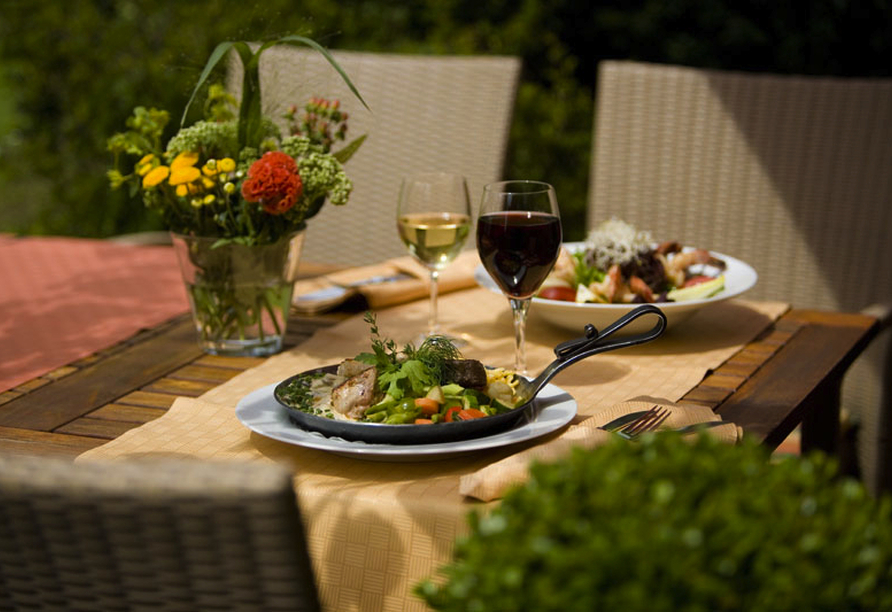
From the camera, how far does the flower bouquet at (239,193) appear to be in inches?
56.7

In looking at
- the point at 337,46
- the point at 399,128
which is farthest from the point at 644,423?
the point at 337,46

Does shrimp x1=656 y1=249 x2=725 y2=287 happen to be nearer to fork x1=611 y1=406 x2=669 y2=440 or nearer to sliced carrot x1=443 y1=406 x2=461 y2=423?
fork x1=611 y1=406 x2=669 y2=440

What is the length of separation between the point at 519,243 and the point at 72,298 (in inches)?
35.1

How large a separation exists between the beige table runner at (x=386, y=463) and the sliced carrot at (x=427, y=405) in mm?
53

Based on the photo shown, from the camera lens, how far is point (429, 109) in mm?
2604

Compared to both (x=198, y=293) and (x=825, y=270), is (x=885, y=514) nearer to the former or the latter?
(x=198, y=293)

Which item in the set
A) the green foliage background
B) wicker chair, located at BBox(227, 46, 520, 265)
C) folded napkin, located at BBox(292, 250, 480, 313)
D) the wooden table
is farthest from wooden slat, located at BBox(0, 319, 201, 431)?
the green foliage background

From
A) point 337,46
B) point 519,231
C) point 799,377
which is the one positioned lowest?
point 799,377

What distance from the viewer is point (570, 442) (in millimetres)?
1116

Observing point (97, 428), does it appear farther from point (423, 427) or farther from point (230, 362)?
point (423, 427)

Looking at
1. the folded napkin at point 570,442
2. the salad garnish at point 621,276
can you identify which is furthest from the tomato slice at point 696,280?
the folded napkin at point 570,442

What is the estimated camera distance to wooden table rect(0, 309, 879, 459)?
127 cm

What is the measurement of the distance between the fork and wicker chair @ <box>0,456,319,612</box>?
494 mm

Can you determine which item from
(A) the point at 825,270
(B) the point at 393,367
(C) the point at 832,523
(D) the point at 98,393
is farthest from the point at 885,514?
(A) the point at 825,270
